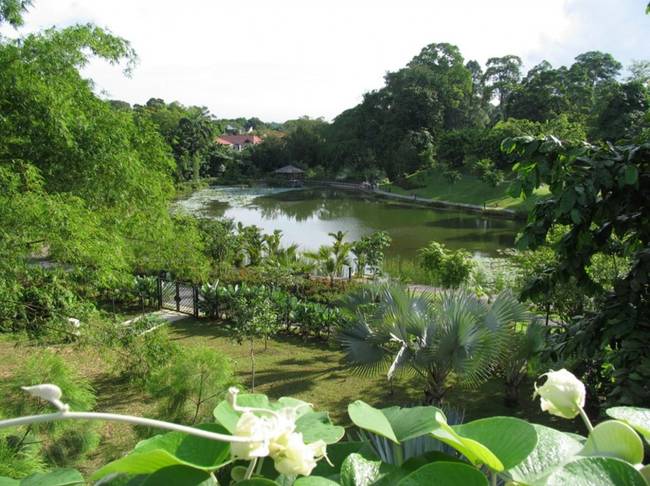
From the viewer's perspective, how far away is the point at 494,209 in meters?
28.3

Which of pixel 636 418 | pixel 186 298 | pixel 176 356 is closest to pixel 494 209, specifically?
pixel 186 298

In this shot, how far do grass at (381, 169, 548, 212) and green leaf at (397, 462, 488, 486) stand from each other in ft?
88.4

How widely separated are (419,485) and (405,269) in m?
13.9

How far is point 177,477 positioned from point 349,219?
90.7 feet

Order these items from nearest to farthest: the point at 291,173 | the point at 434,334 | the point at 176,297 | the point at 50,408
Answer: the point at 50,408 → the point at 434,334 → the point at 176,297 → the point at 291,173

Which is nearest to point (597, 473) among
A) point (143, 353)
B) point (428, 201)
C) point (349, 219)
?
point (143, 353)

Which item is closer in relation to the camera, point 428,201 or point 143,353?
A: point 143,353

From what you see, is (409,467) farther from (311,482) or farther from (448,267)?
(448,267)

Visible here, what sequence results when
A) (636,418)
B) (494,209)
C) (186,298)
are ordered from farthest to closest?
(494,209) < (186,298) < (636,418)

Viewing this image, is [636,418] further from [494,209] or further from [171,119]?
[171,119]

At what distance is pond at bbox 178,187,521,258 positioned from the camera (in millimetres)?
21719

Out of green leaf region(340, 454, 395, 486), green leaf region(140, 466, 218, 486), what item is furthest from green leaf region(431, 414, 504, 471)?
green leaf region(140, 466, 218, 486)

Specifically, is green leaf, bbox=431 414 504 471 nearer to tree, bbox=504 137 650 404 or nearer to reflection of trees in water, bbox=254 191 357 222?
tree, bbox=504 137 650 404

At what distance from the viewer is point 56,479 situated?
751 mm
